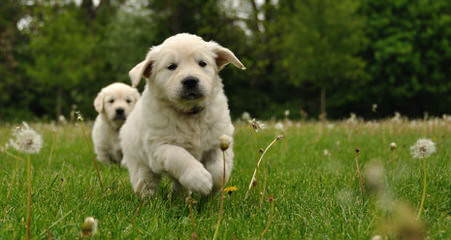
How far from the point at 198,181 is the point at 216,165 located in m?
0.52

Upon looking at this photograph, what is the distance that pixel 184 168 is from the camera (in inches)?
116

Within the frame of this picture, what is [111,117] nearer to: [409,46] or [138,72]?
[138,72]

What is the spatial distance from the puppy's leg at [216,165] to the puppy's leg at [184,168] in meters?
0.27

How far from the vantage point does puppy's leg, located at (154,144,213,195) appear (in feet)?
9.17

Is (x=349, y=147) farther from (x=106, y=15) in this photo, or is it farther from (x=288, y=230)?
(x=106, y=15)

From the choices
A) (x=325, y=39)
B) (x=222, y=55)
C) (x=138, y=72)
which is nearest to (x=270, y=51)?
(x=325, y=39)

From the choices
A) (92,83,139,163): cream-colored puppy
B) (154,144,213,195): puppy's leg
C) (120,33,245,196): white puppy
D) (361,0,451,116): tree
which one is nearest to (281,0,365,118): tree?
(361,0,451,116): tree

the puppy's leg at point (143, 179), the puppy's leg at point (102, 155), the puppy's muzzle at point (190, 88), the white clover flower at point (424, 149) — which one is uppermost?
the puppy's muzzle at point (190, 88)

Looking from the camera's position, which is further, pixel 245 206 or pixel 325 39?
pixel 325 39

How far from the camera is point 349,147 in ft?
20.9

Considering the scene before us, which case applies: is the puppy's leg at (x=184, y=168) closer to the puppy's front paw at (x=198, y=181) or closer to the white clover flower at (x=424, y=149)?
the puppy's front paw at (x=198, y=181)

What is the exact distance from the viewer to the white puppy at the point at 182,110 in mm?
3359

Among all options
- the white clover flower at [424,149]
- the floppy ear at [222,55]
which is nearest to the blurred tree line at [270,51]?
the floppy ear at [222,55]

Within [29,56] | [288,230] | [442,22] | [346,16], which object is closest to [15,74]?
[29,56]
